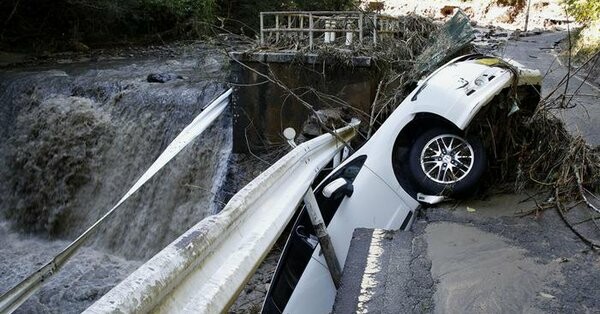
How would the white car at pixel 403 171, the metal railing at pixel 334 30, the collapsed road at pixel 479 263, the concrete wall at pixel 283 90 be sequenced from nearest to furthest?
the collapsed road at pixel 479 263
the white car at pixel 403 171
the concrete wall at pixel 283 90
the metal railing at pixel 334 30

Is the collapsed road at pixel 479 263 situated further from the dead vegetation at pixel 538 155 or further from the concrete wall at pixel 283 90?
the concrete wall at pixel 283 90

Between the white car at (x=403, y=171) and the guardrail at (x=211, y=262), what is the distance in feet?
4.97

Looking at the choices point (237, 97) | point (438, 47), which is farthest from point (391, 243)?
point (237, 97)

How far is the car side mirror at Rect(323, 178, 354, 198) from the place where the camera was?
445 cm

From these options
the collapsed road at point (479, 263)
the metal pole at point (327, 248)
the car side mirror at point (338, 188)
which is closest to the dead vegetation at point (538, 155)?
the collapsed road at point (479, 263)

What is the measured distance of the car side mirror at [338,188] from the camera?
175 inches

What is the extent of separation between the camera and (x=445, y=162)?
189 inches

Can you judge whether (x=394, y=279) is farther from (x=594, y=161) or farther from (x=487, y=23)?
(x=487, y=23)

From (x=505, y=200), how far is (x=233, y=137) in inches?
176

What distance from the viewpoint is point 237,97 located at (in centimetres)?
799

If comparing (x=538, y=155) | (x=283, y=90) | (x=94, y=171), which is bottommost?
(x=94, y=171)

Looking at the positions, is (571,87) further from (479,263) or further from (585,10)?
(479,263)

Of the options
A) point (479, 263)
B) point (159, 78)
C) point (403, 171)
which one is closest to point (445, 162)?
point (403, 171)

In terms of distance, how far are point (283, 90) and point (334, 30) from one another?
3.68 feet
